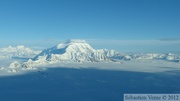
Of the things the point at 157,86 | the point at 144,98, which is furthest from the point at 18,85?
the point at 144,98

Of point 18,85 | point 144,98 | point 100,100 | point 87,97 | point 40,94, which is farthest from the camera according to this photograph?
point 18,85

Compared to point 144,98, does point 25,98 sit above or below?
below

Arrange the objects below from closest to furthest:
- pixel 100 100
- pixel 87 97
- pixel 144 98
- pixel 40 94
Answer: pixel 144 98 → pixel 100 100 → pixel 87 97 → pixel 40 94

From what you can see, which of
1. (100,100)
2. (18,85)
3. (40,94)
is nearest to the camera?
(100,100)

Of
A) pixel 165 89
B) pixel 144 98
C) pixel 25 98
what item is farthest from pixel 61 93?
pixel 144 98

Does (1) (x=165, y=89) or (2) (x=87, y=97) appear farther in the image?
(1) (x=165, y=89)

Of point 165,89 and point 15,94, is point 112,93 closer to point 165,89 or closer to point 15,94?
point 165,89

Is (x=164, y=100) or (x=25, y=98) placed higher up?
(x=164, y=100)

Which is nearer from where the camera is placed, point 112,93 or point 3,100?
point 3,100

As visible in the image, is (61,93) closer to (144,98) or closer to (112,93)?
(112,93)
